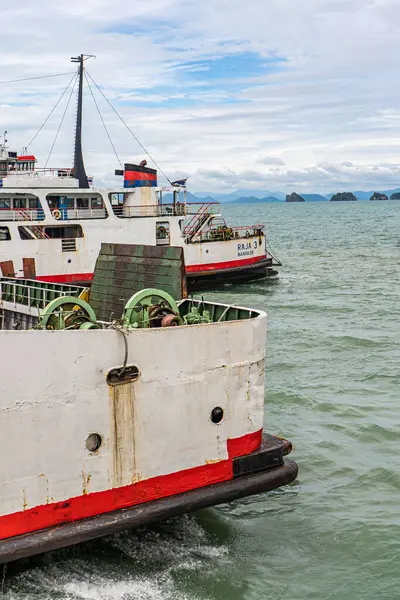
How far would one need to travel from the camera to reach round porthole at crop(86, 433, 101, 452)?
8828 millimetres

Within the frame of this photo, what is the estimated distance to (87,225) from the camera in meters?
31.6

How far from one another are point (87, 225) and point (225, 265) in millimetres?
8216

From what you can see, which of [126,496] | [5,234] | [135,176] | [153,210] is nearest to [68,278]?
[5,234]

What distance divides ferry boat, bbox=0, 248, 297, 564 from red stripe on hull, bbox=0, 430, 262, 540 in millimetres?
14

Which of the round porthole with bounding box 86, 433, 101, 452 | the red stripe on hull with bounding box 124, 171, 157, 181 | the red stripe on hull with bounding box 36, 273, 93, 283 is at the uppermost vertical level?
the red stripe on hull with bounding box 124, 171, 157, 181

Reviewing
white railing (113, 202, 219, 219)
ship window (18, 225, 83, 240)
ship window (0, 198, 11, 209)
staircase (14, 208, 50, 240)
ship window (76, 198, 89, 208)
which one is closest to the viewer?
staircase (14, 208, 50, 240)

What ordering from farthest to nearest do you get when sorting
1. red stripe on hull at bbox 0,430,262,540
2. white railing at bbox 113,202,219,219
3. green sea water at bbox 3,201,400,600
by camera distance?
white railing at bbox 113,202,219,219 → green sea water at bbox 3,201,400,600 → red stripe on hull at bbox 0,430,262,540

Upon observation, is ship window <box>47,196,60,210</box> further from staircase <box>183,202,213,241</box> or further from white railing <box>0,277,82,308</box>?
white railing <box>0,277,82,308</box>

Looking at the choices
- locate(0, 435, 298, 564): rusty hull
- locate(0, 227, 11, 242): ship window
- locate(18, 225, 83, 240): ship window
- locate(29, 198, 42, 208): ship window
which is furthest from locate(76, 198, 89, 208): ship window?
locate(0, 435, 298, 564): rusty hull

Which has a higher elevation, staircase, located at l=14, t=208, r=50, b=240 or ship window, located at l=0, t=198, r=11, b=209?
ship window, located at l=0, t=198, r=11, b=209

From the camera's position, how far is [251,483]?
10.1 m

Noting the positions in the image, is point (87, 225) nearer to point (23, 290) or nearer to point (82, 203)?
point (82, 203)

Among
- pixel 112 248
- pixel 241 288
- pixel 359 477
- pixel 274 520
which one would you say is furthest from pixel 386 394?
pixel 241 288

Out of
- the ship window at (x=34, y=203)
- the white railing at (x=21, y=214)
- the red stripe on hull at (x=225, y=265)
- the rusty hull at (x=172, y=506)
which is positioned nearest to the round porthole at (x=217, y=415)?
the rusty hull at (x=172, y=506)
